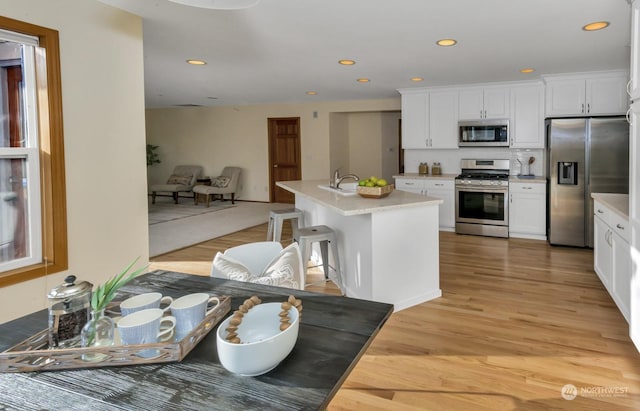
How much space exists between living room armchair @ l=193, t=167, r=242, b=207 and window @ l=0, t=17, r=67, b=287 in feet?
23.0

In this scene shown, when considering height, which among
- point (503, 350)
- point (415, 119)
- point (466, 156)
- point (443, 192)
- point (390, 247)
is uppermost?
point (415, 119)

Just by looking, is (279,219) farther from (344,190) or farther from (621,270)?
(621,270)

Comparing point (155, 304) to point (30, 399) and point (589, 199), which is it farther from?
point (589, 199)

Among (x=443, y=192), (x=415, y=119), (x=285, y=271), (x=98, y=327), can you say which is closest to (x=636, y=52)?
(x=285, y=271)

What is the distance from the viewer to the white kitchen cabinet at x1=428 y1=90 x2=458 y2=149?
6.61 metres

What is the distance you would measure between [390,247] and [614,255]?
67.1 inches

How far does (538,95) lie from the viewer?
600 centimetres

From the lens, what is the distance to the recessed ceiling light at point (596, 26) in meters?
3.30

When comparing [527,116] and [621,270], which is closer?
[621,270]

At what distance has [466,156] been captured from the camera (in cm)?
697

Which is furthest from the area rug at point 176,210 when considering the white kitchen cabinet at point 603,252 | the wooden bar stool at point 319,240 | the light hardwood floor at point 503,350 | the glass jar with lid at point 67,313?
the glass jar with lid at point 67,313

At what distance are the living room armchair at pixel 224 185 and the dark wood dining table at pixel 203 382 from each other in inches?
329

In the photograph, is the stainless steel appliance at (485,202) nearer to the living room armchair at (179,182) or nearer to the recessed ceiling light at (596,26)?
the recessed ceiling light at (596,26)

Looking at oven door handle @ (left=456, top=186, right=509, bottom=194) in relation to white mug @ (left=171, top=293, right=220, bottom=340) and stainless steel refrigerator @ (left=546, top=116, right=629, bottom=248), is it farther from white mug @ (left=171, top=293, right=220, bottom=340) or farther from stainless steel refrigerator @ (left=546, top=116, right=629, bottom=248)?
white mug @ (left=171, top=293, right=220, bottom=340)
